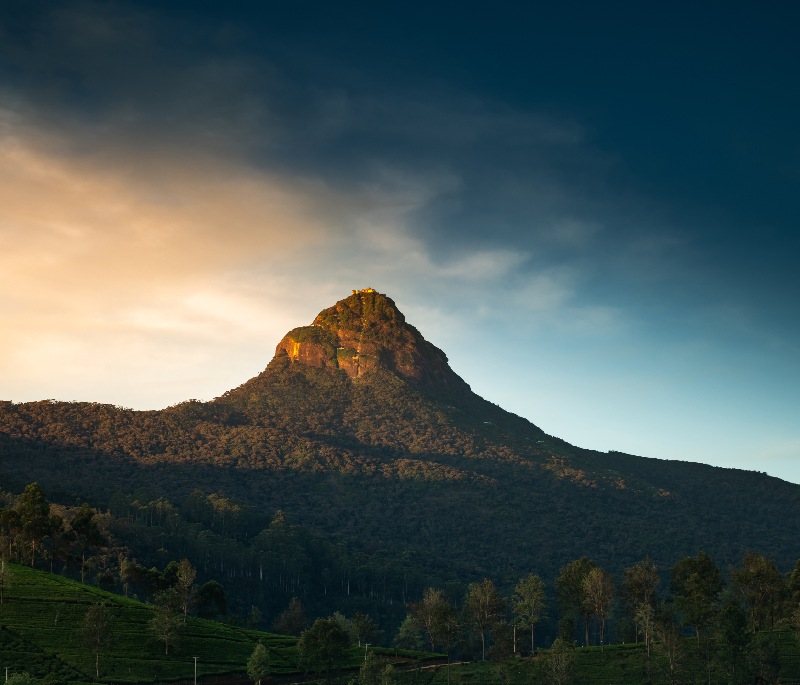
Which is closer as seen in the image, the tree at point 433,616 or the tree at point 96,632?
the tree at point 96,632

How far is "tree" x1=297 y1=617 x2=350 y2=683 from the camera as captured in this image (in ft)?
398

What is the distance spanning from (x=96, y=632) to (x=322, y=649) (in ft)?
98.0

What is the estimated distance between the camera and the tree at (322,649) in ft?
398

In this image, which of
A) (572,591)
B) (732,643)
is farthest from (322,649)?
(732,643)

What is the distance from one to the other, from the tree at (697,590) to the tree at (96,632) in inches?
3175

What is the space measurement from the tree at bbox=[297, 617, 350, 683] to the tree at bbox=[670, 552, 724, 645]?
50.5 metres

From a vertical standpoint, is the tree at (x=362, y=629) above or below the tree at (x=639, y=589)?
below

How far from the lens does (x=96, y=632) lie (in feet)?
371

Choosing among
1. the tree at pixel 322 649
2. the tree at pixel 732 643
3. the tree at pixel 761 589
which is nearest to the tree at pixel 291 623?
the tree at pixel 322 649

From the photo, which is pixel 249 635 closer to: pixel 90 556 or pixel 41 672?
pixel 41 672

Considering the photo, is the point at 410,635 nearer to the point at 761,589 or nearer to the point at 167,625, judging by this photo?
the point at 167,625

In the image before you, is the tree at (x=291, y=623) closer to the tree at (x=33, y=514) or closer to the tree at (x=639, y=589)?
the tree at (x=33, y=514)

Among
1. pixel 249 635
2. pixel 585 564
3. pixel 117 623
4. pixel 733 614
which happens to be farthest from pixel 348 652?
pixel 733 614

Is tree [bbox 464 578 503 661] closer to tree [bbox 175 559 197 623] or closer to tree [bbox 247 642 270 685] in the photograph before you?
tree [bbox 247 642 270 685]
